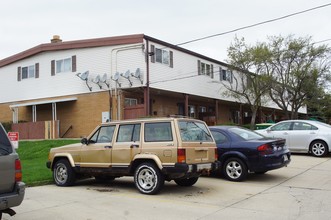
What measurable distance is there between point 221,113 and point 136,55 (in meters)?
15.8

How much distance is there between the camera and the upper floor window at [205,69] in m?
28.2

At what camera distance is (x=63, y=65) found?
26531mm

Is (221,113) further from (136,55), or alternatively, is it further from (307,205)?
(307,205)

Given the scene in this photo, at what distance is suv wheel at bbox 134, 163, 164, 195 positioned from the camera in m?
8.40

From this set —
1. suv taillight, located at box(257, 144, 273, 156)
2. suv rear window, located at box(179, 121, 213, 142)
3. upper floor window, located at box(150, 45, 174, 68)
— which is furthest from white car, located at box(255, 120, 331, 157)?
upper floor window, located at box(150, 45, 174, 68)

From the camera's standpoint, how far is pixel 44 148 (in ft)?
61.2

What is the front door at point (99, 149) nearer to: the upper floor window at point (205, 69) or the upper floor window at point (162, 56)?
the upper floor window at point (162, 56)

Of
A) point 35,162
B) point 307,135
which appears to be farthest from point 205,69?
point 35,162

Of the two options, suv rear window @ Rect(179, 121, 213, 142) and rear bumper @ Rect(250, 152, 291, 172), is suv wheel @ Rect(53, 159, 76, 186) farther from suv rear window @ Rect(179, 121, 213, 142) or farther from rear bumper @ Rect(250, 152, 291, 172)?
rear bumper @ Rect(250, 152, 291, 172)

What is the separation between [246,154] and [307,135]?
684 centimetres

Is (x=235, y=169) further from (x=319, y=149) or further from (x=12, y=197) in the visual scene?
(x=319, y=149)

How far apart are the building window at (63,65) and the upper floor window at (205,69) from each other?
9.33 meters

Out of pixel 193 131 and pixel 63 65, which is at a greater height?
pixel 63 65

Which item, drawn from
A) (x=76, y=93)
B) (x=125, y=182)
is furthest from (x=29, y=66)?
(x=125, y=182)
